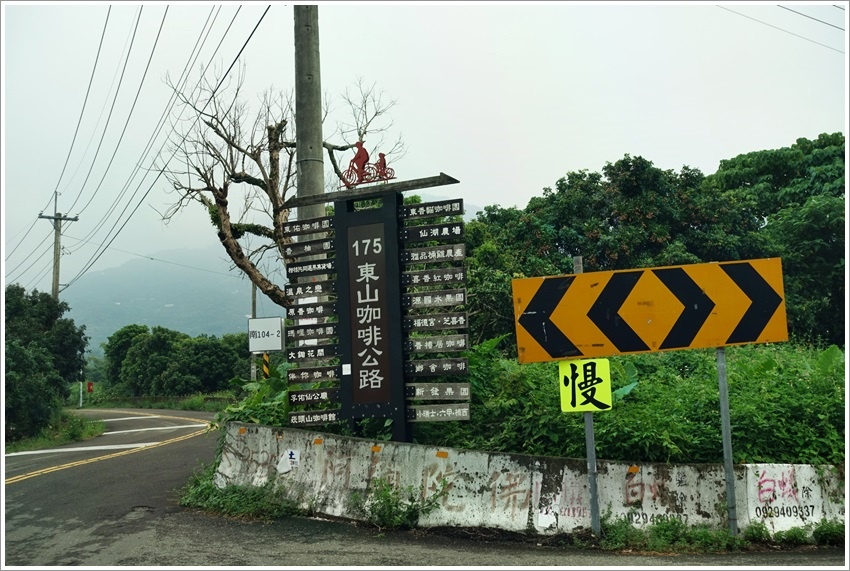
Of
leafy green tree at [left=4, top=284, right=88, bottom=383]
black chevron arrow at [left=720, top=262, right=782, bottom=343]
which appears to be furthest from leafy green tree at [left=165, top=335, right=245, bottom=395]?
black chevron arrow at [left=720, top=262, right=782, bottom=343]

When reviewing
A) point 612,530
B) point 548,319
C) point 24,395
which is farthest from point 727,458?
point 24,395

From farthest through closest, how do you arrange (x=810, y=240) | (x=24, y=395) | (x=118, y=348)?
(x=118, y=348) → (x=24, y=395) → (x=810, y=240)

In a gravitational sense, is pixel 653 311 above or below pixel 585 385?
above

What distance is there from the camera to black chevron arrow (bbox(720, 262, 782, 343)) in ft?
28.2

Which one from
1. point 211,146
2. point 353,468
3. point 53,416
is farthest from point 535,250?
point 53,416

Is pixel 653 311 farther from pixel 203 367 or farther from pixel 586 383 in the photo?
pixel 203 367

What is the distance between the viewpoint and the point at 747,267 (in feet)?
28.6

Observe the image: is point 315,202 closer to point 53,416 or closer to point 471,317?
point 471,317

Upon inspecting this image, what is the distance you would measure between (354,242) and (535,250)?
16079 mm

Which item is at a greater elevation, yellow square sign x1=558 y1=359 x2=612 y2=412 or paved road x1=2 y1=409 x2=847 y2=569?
yellow square sign x1=558 y1=359 x2=612 y2=412

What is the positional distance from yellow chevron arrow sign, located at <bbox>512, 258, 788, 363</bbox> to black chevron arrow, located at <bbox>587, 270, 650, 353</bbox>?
11 mm

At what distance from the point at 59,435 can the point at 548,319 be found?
25300 millimetres

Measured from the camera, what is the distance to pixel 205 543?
8.94 metres

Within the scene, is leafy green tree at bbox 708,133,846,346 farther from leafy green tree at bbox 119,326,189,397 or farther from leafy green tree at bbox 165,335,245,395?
leafy green tree at bbox 119,326,189,397
